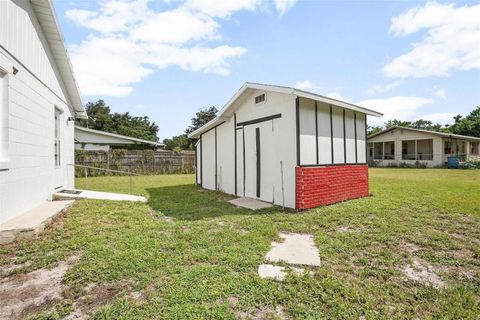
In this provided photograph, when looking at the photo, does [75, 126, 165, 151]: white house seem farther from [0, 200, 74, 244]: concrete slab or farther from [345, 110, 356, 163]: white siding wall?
[345, 110, 356, 163]: white siding wall

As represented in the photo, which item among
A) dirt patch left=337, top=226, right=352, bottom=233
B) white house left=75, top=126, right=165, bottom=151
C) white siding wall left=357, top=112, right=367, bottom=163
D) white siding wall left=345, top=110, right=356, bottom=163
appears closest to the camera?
dirt patch left=337, top=226, right=352, bottom=233

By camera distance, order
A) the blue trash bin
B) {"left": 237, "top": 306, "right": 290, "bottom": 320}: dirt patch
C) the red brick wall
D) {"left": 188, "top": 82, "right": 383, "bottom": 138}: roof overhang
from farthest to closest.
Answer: the blue trash bin → the red brick wall → {"left": 188, "top": 82, "right": 383, "bottom": 138}: roof overhang → {"left": 237, "top": 306, "right": 290, "bottom": 320}: dirt patch

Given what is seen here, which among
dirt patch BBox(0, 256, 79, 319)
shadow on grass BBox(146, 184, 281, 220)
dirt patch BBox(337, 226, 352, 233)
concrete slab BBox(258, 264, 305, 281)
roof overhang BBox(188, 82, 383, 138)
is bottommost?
concrete slab BBox(258, 264, 305, 281)

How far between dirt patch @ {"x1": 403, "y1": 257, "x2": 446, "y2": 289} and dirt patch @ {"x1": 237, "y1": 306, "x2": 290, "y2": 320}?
178 centimetres

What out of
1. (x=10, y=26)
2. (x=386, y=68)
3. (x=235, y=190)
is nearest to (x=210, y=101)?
(x=386, y=68)

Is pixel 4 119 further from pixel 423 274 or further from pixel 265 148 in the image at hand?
pixel 423 274

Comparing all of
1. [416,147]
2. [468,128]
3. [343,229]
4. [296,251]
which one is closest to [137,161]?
[343,229]

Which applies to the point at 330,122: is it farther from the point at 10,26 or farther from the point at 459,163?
the point at 459,163

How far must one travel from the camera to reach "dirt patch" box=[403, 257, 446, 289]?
9.57 ft

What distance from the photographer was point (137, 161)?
59.9 feet

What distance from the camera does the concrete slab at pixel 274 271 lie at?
3.03m

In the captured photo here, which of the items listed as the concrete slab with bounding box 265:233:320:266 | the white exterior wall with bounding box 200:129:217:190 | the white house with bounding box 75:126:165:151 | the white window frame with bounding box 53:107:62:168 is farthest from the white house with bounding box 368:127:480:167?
the white window frame with bounding box 53:107:62:168

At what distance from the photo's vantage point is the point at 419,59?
42.0 ft

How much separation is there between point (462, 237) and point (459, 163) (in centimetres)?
2215
